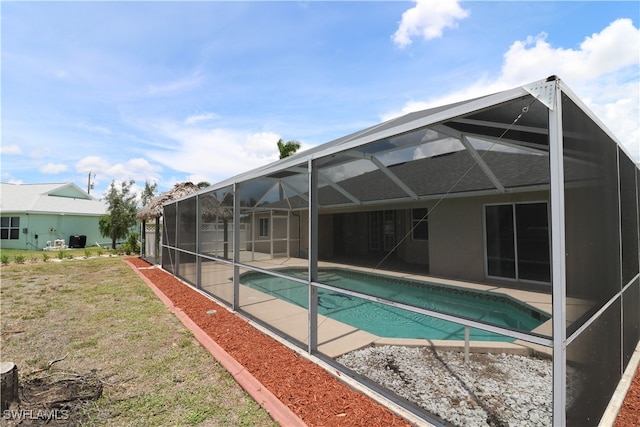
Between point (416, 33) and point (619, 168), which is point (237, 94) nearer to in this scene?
point (416, 33)

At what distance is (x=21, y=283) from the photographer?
29.4 ft

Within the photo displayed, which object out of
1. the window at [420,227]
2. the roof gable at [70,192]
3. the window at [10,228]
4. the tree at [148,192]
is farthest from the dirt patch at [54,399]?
the roof gable at [70,192]

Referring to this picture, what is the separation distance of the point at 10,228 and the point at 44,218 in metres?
2.30

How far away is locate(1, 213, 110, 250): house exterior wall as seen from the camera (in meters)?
20.4

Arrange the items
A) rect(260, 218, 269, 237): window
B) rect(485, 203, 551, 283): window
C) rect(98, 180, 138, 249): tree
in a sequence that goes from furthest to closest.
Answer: rect(98, 180, 138, 249): tree, rect(260, 218, 269, 237): window, rect(485, 203, 551, 283): window

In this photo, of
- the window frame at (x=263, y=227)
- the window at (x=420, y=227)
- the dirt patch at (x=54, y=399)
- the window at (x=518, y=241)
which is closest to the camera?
the dirt patch at (x=54, y=399)

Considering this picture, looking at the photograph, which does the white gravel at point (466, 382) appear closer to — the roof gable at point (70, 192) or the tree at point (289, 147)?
the tree at point (289, 147)

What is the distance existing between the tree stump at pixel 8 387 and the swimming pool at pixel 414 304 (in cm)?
317

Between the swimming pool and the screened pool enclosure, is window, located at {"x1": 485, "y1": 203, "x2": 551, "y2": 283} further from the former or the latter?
the swimming pool

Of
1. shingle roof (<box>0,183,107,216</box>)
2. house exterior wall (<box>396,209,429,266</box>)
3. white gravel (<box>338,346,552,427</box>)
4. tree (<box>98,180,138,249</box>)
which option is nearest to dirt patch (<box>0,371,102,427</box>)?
white gravel (<box>338,346,552,427</box>)

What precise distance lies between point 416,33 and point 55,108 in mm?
10425

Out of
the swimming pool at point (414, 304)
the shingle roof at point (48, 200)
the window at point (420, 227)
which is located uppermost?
the shingle roof at point (48, 200)

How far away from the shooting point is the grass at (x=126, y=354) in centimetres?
278

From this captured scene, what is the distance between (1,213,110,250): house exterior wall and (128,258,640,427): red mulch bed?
22809 mm
